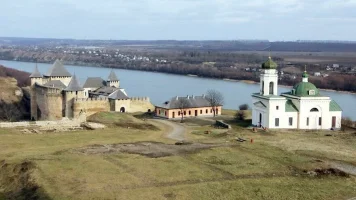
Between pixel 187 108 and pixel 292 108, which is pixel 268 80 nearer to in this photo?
pixel 292 108

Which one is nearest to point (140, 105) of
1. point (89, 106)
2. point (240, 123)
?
point (89, 106)

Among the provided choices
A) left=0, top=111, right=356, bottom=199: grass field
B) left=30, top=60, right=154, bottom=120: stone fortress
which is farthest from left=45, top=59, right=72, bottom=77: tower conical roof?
left=0, top=111, right=356, bottom=199: grass field

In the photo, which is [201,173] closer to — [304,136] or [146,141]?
[146,141]

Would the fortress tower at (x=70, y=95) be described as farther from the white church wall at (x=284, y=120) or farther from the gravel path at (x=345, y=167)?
the gravel path at (x=345, y=167)

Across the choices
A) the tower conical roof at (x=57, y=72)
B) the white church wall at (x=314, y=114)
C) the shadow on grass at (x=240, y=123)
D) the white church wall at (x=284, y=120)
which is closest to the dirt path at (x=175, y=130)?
the shadow on grass at (x=240, y=123)

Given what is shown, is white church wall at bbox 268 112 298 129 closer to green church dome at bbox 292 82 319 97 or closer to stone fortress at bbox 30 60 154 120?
green church dome at bbox 292 82 319 97

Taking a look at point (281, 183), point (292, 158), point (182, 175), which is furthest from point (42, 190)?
point (292, 158)

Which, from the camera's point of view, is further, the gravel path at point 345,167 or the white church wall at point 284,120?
the white church wall at point 284,120
